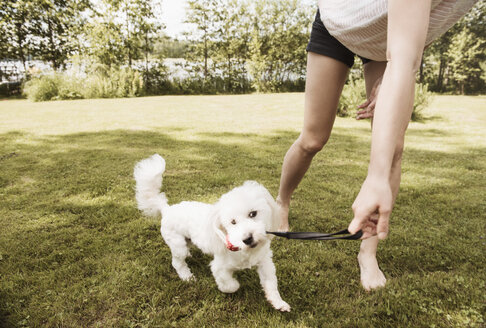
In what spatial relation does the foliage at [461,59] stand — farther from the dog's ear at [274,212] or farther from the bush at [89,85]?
the dog's ear at [274,212]

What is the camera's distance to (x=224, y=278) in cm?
189

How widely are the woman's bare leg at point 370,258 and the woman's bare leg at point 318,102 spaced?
0.21 metres

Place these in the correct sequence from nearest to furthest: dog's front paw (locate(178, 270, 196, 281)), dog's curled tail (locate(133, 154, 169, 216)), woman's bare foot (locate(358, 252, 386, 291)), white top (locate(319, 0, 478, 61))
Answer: white top (locate(319, 0, 478, 61)), woman's bare foot (locate(358, 252, 386, 291)), dog's front paw (locate(178, 270, 196, 281)), dog's curled tail (locate(133, 154, 169, 216))

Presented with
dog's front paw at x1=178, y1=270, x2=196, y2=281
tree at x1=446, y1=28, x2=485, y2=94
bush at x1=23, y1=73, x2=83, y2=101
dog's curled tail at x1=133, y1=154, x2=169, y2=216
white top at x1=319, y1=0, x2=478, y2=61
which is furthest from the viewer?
tree at x1=446, y1=28, x2=485, y2=94

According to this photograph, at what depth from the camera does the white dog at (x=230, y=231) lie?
165cm

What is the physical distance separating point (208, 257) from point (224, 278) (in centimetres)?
60

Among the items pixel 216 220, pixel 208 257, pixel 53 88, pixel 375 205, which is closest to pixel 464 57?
pixel 53 88

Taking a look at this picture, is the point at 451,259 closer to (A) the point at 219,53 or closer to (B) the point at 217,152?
(B) the point at 217,152

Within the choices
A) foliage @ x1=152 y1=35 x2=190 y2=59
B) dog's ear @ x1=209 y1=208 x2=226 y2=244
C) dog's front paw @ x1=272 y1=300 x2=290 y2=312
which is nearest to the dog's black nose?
dog's ear @ x1=209 y1=208 x2=226 y2=244

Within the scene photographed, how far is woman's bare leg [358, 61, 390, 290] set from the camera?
200 centimetres

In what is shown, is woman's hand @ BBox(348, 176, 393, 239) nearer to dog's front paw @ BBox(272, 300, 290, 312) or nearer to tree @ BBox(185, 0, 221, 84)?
dog's front paw @ BBox(272, 300, 290, 312)

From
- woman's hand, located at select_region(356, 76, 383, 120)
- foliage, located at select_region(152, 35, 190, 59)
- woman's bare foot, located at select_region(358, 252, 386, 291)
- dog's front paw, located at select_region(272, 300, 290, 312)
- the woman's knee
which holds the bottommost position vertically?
dog's front paw, located at select_region(272, 300, 290, 312)

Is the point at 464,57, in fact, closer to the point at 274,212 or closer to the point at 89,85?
the point at 89,85

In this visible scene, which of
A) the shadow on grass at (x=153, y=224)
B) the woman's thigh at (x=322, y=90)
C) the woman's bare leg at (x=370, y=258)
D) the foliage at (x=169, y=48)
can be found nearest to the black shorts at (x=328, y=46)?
the woman's thigh at (x=322, y=90)
